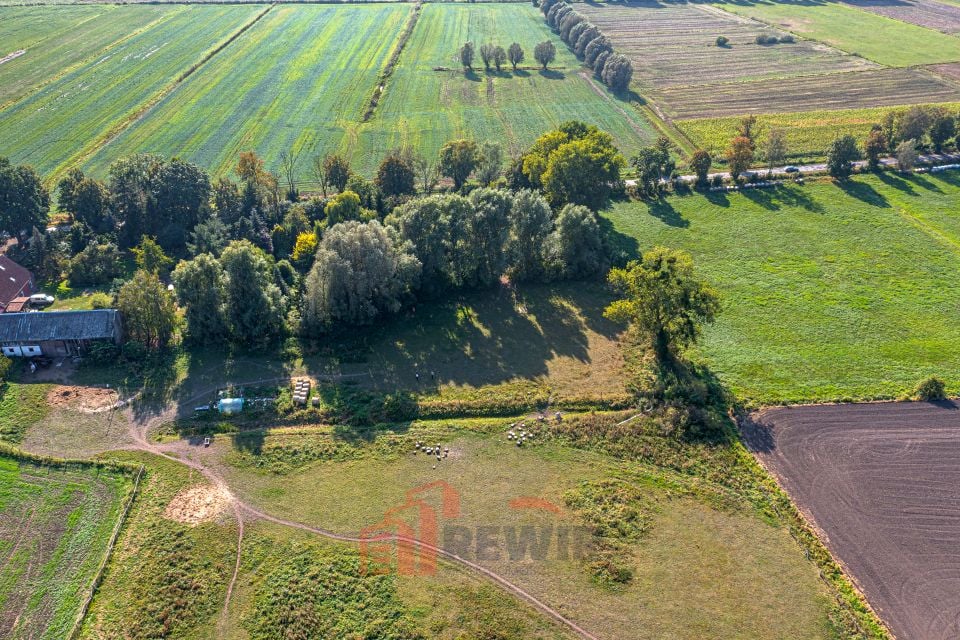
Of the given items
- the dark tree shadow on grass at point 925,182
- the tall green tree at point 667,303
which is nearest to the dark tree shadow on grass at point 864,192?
the dark tree shadow on grass at point 925,182

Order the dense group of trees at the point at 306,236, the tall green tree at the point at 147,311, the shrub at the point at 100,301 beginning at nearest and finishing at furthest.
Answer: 1. the tall green tree at the point at 147,311
2. the dense group of trees at the point at 306,236
3. the shrub at the point at 100,301

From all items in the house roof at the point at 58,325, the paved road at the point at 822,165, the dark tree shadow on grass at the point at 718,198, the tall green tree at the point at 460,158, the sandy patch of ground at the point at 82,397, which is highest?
the tall green tree at the point at 460,158

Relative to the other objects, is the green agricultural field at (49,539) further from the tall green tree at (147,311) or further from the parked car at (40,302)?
the parked car at (40,302)

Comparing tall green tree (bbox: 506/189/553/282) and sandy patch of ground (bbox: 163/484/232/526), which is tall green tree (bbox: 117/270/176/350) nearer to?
sandy patch of ground (bbox: 163/484/232/526)

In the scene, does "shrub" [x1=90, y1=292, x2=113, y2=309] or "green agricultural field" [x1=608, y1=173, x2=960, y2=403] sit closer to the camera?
"green agricultural field" [x1=608, y1=173, x2=960, y2=403]

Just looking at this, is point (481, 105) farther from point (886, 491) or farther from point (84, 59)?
point (886, 491)

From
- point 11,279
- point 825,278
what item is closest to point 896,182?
point 825,278

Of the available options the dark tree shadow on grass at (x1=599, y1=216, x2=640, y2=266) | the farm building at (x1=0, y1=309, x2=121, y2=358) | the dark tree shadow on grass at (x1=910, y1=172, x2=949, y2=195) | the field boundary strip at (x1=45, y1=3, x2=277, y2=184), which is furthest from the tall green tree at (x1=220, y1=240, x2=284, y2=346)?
the dark tree shadow on grass at (x1=910, y1=172, x2=949, y2=195)
